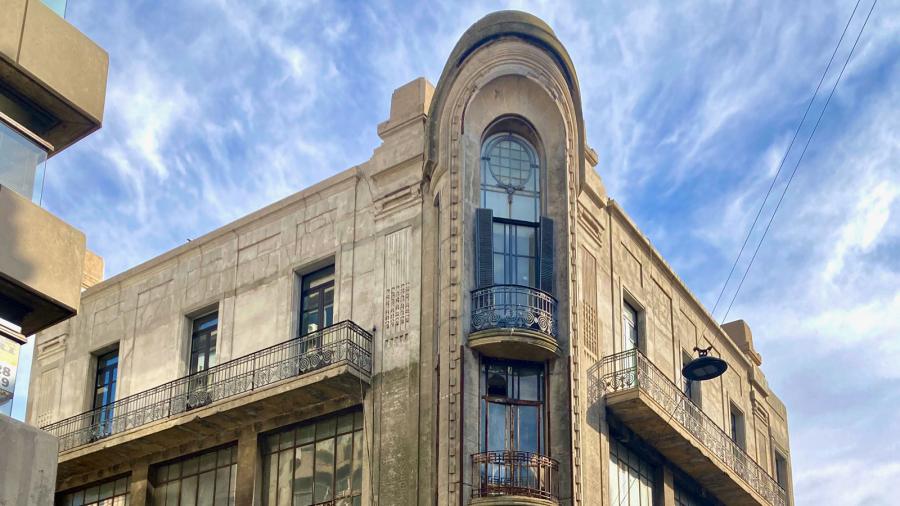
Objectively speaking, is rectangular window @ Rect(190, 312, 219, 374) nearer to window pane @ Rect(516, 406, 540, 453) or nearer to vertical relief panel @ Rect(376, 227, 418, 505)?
vertical relief panel @ Rect(376, 227, 418, 505)

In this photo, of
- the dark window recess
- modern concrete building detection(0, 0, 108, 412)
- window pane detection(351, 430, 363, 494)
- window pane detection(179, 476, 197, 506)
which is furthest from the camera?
the dark window recess

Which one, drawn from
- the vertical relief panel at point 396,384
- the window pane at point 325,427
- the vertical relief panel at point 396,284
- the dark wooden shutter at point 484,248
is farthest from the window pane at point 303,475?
the dark wooden shutter at point 484,248

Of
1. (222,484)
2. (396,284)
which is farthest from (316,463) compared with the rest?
(396,284)

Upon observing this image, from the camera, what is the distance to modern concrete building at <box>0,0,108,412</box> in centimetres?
1673

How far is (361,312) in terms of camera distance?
2797 centimetres

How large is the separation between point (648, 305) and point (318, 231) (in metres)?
8.14

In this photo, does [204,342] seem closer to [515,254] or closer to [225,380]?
[225,380]

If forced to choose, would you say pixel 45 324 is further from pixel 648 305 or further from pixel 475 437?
pixel 648 305

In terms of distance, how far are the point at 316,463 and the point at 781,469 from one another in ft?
57.1

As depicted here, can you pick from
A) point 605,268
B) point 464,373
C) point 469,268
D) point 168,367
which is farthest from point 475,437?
point 168,367

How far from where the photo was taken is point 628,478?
28656 millimetres

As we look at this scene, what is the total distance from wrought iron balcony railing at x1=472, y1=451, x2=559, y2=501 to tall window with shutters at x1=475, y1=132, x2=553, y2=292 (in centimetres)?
349

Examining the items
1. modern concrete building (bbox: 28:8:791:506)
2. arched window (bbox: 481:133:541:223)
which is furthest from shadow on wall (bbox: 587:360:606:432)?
arched window (bbox: 481:133:541:223)

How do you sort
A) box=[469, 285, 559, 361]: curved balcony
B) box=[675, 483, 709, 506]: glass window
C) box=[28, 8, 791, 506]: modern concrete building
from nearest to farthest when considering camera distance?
box=[469, 285, 559, 361]: curved balcony → box=[28, 8, 791, 506]: modern concrete building → box=[675, 483, 709, 506]: glass window
